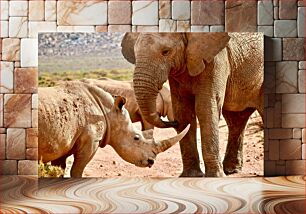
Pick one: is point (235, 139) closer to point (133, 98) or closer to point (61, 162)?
point (133, 98)

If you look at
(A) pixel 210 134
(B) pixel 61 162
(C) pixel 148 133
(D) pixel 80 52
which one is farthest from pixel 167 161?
(D) pixel 80 52

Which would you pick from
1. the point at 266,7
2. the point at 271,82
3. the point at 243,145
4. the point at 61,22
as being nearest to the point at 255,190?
the point at 243,145

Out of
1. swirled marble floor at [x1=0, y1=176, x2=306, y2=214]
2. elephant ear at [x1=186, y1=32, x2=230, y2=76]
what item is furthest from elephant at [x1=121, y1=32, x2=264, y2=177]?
swirled marble floor at [x1=0, y1=176, x2=306, y2=214]

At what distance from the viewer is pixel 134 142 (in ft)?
16.1

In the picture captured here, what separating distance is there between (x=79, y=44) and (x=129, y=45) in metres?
0.40

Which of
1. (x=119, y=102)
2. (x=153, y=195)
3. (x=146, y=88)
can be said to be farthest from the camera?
(x=119, y=102)

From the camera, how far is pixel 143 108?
479 centimetres

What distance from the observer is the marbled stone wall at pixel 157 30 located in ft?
15.9

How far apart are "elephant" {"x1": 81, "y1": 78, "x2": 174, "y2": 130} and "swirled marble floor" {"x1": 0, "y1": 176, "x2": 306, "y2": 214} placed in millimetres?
492

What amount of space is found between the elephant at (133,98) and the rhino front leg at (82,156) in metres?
0.39

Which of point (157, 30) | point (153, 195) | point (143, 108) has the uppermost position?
point (157, 30)

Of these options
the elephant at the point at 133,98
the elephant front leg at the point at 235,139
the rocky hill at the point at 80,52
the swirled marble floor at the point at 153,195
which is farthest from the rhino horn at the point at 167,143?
the rocky hill at the point at 80,52

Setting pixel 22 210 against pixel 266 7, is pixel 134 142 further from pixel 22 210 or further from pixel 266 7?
pixel 266 7

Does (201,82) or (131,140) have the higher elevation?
(201,82)
